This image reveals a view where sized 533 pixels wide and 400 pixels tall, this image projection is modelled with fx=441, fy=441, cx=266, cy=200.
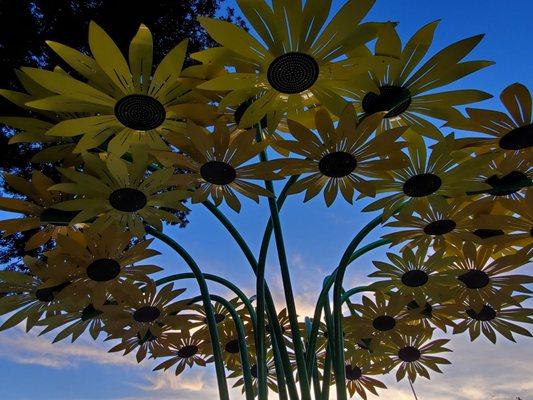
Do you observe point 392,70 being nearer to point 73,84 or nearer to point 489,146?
point 489,146

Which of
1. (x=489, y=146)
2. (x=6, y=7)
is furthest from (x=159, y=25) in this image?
(x=489, y=146)

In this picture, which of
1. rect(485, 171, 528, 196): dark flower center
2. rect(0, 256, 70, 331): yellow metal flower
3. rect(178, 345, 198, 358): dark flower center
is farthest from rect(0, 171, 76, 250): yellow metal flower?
rect(485, 171, 528, 196): dark flower center

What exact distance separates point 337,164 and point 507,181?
45.7 inches

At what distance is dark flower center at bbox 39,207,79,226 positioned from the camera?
107 inches

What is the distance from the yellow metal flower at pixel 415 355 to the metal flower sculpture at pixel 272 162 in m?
1.11

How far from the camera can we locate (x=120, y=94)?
7.45 ft

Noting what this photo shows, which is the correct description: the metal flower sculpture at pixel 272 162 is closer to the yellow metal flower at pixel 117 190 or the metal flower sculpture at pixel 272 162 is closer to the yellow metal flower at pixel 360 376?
the yellow metal flower at pixel 117 190

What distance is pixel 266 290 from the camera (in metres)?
3.02

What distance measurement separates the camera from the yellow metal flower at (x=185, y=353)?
483cm

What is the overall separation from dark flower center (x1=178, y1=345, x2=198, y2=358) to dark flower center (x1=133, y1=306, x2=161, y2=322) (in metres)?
1.04

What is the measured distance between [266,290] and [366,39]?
1724mm

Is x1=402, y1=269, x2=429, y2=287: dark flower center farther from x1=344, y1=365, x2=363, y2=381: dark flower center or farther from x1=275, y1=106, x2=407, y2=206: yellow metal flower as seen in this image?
x1=344, y1=365, x2=363, y2=381: dark flower center

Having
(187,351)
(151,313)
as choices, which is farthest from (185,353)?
(151,313)

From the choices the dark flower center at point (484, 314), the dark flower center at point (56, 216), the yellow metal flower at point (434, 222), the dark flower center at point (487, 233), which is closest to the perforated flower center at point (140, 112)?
the dark flower center at point (56, 216)
